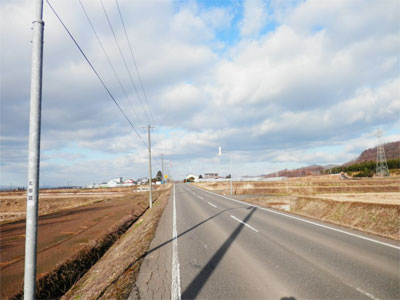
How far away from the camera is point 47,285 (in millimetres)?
6777

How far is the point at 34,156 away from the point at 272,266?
592 centimetres

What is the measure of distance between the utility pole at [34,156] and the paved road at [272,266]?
221 cm

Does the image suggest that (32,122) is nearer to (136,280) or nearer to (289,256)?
(136,280)

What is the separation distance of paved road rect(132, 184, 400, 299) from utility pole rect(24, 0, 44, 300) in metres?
2.21

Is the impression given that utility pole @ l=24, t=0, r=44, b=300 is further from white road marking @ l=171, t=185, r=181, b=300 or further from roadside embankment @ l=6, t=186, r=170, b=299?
roadside embankment @ l=6, t=186, r=170, b=299

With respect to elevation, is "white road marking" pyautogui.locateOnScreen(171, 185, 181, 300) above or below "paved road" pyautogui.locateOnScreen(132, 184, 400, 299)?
above

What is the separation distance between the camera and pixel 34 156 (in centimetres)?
351

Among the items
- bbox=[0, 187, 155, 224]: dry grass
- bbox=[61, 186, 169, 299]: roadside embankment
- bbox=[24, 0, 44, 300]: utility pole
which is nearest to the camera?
bbox=[24, 0, 44, 300]: utility pole

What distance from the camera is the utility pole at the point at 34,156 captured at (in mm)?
3381

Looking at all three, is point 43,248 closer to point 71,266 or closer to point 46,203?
point 71,266

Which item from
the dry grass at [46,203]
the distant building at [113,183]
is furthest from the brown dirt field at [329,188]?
the distant building at [113,183]

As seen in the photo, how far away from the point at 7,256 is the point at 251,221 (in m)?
11.2

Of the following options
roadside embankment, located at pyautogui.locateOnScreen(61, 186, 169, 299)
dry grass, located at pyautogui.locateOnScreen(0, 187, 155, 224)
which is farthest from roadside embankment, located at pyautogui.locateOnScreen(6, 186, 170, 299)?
dry grass, located at pyautogui.locateOnScreen(0, 187, 155, 224)

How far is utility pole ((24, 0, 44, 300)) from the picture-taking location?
3381mm
